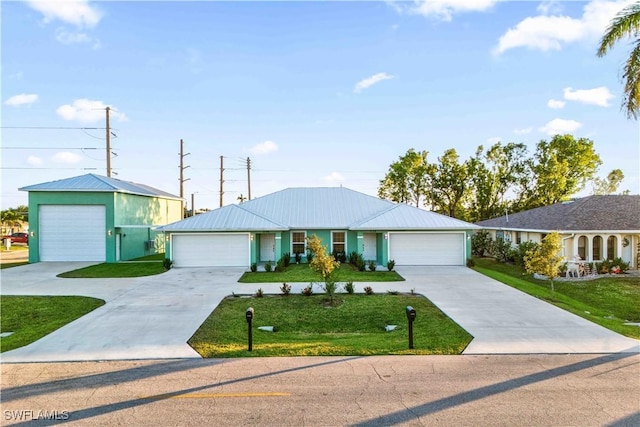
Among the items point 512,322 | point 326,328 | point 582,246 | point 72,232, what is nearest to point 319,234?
point 326,328

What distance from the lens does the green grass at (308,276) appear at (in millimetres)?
16828

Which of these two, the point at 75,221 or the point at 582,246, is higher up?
the point at 75,221

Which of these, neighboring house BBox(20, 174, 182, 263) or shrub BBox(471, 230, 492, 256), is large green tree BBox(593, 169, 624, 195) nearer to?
shrub BBox(471, 230, 492, 256)

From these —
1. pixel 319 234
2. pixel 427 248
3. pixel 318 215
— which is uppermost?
pixel 318 215

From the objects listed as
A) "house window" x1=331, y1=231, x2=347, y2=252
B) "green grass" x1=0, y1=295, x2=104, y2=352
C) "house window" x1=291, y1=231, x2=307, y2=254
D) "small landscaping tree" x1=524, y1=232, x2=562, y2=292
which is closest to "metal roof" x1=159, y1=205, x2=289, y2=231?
"house window" x1=291, y1=231, x2=307, y2=254

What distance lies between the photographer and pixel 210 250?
2120cm

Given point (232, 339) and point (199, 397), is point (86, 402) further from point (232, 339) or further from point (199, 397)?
point (232, 339)

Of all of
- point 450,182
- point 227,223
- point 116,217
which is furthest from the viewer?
point 450,182

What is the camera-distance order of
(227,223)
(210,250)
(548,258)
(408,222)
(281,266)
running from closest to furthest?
1. (548,258)
2. (281,266)
3. (210,250)
4. (227,223)
5. (408,222)

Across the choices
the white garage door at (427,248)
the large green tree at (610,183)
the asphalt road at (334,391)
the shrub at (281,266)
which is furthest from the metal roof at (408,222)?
the large green tree at (610,183)

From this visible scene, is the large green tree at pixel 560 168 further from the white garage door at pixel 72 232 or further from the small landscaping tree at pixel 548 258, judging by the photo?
the white garage door at pixel 72 232

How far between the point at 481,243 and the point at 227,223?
1890 cm

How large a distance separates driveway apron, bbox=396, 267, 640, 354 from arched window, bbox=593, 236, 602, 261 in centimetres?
930

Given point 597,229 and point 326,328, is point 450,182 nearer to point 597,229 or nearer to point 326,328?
point 597,229
